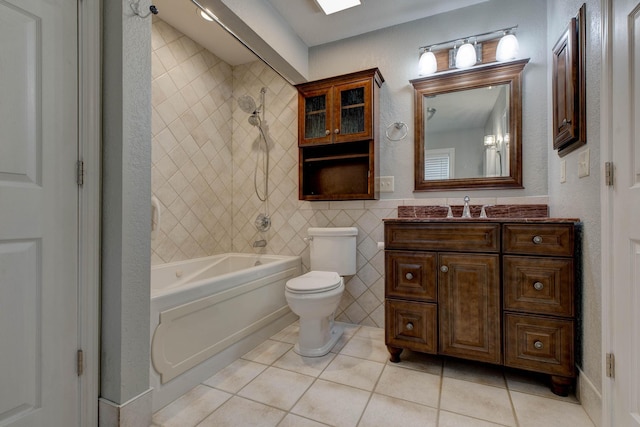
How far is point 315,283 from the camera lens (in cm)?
195

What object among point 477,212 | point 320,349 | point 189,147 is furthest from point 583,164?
point 189,147

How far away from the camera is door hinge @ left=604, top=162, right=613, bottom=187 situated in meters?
1.15

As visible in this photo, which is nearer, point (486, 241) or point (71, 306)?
point (71, 306)

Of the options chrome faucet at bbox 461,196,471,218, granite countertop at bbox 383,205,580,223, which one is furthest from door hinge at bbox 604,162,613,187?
chrome faucet at bbox 461,196,471,218

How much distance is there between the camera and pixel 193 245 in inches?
103

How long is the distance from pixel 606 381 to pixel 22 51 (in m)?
2.51

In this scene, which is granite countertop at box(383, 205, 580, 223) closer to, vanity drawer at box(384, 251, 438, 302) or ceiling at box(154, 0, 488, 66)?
vanity drawer at box(384, 251, 438, 302)

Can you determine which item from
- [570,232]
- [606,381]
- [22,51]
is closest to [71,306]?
[22,51]

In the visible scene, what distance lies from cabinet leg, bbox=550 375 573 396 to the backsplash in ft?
3.52

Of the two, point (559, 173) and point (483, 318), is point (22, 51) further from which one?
point (559, 173)

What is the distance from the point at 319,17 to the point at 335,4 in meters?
0.20

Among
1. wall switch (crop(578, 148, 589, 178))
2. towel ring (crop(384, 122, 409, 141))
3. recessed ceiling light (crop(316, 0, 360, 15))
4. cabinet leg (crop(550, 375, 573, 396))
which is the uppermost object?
recessed ceiling light (crop(316, 0, 360, 15))

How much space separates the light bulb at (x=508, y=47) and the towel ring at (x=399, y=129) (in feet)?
2.49

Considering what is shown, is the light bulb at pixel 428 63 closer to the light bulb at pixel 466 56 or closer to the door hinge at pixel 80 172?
the light bulb at pixel 466 56
